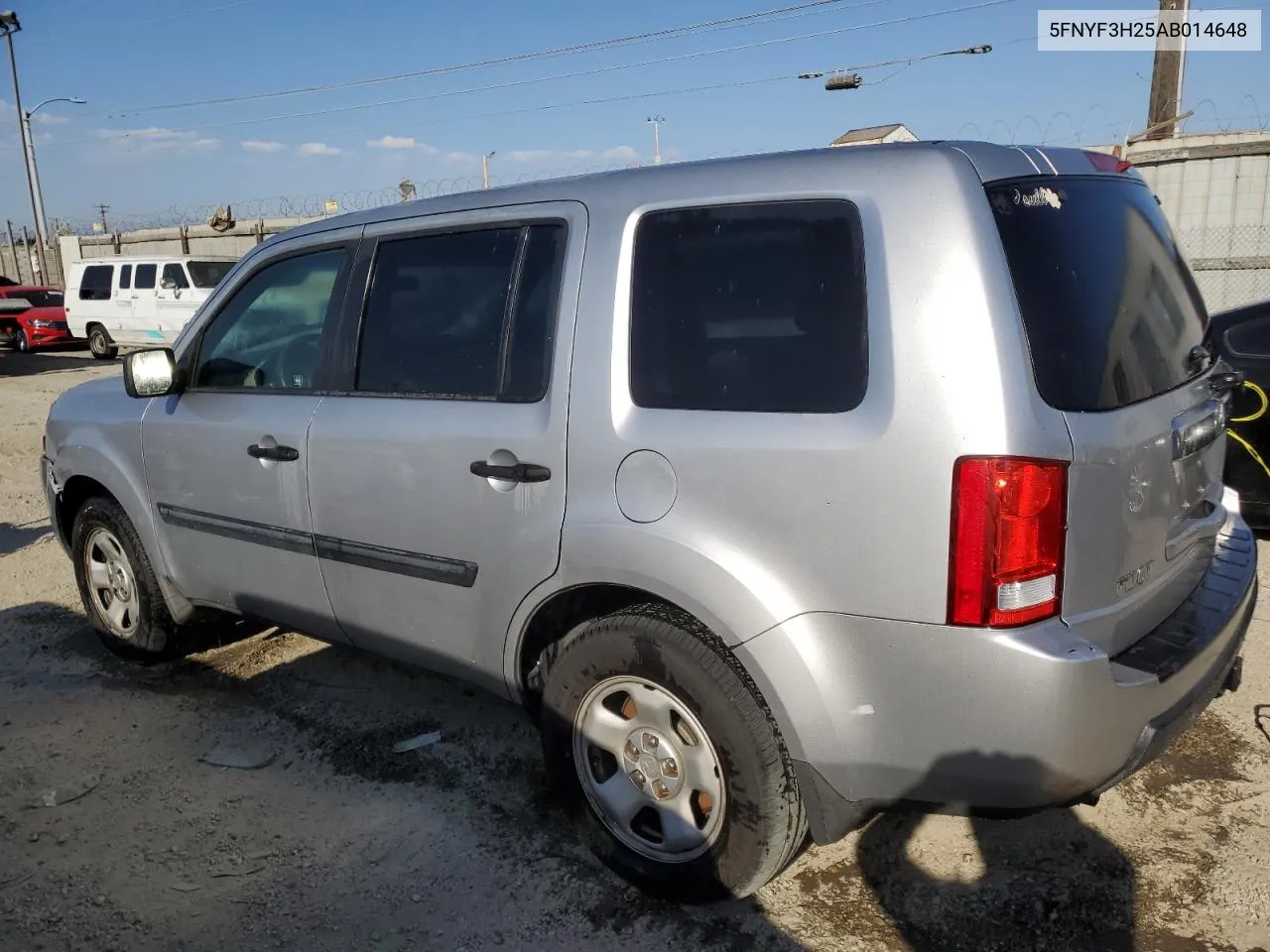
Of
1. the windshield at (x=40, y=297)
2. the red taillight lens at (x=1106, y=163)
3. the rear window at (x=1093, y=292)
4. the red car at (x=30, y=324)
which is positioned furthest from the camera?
the windshield at (x=40, y=297)

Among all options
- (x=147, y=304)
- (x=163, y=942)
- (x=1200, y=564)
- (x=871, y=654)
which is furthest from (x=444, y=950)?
(x=147, y=304)

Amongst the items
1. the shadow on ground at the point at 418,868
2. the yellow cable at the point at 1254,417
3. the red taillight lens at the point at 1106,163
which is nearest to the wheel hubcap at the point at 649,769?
Answer: the shadow on ground at the point at 418,868

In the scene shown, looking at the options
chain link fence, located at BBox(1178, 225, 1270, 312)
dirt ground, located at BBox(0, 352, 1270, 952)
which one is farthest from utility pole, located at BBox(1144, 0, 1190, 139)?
dirt ground, located at BBox(0, 352, 1270, 952)

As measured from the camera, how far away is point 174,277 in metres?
18.7

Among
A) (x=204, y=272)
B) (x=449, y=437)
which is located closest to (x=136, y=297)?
(x=204, y=272)

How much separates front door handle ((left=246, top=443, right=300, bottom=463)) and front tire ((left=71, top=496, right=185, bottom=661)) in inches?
42.7

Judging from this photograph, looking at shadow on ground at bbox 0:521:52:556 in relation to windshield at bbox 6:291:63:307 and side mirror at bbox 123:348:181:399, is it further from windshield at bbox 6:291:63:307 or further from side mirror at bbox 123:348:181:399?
windshield at bbox 6:291:63:307

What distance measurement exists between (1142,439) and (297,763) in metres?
2.96

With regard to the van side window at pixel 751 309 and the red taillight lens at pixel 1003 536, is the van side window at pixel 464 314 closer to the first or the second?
the van side window at pixel 751 309

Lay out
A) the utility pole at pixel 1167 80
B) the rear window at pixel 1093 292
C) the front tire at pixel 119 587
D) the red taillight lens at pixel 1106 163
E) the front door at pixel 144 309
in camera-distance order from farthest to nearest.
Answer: the front door at pixel 144 309, the utility pole at pixel 1167 80, the front tire at pixel 119 587, the red taillight lens at pixel 1106 163, the rear window at pixel 1093 292

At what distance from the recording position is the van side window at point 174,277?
18.6 metres

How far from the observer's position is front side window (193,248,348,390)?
3.60 metres

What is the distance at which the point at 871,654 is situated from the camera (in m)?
2.24

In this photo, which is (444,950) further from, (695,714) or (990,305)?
(990,305)
